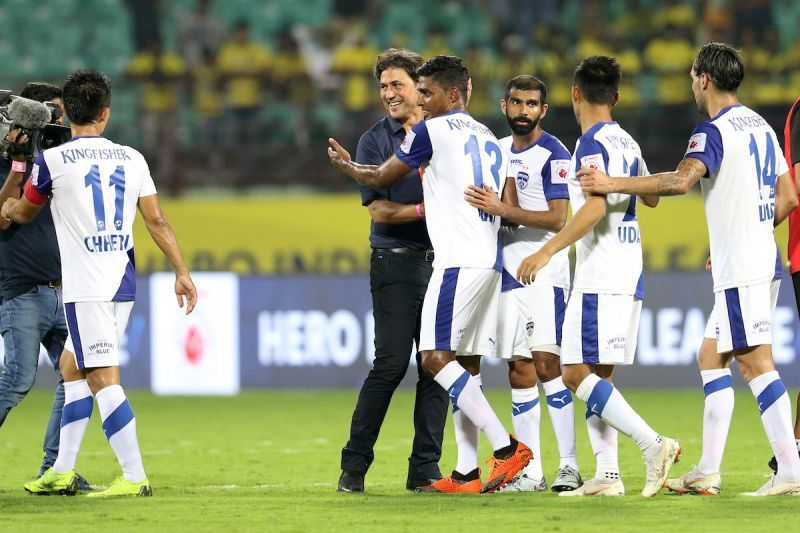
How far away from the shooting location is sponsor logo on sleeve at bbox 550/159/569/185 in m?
7.04

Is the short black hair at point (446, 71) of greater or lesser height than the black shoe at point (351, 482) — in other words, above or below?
above

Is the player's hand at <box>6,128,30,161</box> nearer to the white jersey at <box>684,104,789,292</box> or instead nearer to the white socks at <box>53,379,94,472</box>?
the white socks at <box>53,379,94,472</box>

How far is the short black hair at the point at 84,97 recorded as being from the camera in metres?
6.60

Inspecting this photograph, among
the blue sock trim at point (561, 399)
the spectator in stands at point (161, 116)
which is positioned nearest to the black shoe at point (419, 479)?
the blue sock trim at point (561, 399)

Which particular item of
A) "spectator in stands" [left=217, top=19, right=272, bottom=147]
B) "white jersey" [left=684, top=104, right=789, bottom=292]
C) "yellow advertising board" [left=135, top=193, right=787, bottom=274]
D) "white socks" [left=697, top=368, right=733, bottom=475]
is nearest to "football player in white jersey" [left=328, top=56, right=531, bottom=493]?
"white socks" [left=697, top=368, right=733, bottom=475]

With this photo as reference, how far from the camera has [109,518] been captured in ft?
19.4

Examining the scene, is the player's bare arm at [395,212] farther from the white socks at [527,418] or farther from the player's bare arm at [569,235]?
the white socks at [527,418]

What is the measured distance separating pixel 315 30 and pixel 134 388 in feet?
20.9

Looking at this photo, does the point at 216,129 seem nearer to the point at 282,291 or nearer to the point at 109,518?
the point at 282,291

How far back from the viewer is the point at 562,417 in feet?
22.9

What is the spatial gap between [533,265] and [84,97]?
2.41m

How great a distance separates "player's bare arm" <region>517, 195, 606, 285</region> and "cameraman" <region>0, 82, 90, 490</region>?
8.54 ft

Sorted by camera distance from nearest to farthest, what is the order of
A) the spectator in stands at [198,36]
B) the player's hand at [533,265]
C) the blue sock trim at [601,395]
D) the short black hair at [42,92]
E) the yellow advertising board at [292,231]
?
the player's hand at [533,265] < the blue sock trim at [601,395] < the short black hair at [42,92] < the yellow advertising board at [292,231] < the spectator in stands at [198,36]

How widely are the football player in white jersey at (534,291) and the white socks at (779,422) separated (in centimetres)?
104
